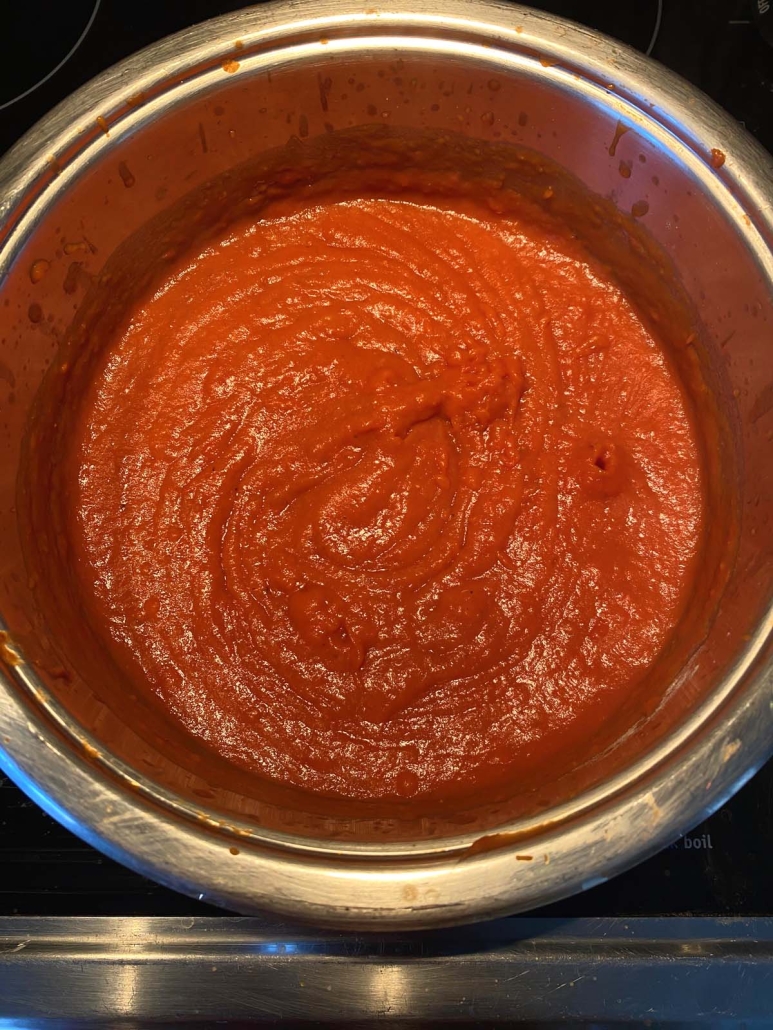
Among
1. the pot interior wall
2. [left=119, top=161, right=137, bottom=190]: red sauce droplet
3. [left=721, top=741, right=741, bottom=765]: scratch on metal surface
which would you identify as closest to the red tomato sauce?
the pot interior wall

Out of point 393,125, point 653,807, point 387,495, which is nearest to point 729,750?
point 653,807

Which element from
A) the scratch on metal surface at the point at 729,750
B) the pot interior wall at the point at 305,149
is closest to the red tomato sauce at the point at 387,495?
the pot interior wall at the point at 305,149

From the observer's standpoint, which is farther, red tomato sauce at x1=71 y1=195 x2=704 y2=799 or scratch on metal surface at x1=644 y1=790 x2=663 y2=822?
red tomato sauce at x1=71 y1=195 x2=704 y2=799

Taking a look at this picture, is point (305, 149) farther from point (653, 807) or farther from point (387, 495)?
point (653, 807)

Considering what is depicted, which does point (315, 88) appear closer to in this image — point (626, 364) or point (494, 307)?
point (494, 307)

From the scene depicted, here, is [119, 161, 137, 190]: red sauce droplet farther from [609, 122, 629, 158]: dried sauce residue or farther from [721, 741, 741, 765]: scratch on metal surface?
[721, 741, 741, 765]: scratch on metal surface

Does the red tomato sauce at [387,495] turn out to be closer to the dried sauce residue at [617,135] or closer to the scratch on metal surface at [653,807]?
the dried sauce residue at [617,135]
